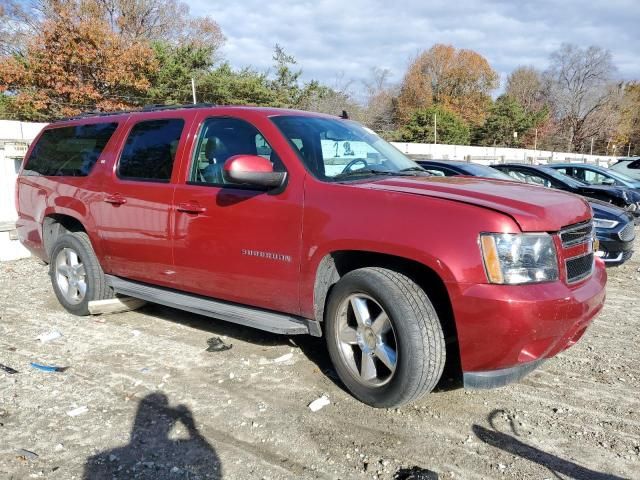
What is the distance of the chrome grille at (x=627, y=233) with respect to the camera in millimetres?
6840

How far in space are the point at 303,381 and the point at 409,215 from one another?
149 cm

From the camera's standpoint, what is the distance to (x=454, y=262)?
2.85m

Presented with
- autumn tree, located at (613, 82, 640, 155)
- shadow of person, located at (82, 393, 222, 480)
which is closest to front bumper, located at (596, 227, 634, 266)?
shadow of person, located at (82, 393, 222, 480)

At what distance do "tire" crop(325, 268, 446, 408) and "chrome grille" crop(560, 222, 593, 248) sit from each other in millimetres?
863

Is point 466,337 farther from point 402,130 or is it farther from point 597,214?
point 402,130

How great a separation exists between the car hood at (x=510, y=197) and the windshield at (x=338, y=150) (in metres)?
0.27

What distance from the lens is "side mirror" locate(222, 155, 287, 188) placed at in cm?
337

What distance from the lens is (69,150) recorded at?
17.5 feet

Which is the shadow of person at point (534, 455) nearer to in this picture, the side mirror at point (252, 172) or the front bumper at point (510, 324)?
the front bumper at point (510, 324)

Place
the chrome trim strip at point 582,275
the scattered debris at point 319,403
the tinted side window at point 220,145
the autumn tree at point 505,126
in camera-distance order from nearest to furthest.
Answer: the chrome trim strip at point 582,275 → the scattered debris at point 319,403 → the tinted side window at point 220,145 → the autumn tree at point 505,126

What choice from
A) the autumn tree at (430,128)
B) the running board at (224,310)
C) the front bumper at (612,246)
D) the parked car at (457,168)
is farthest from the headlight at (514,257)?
the autumn tree at (430,128)

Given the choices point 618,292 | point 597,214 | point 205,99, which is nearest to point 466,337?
point 618,292

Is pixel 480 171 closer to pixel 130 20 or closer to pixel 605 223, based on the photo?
pixel 605 223

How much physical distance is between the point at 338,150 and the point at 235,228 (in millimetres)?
941
